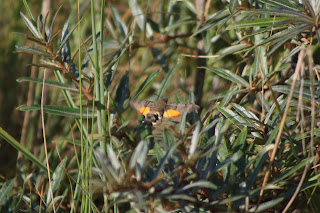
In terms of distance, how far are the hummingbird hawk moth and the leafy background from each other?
0.03 m

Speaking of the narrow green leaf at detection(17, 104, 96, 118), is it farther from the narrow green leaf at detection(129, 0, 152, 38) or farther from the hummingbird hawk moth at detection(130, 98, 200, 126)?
the narrow green leaf at detection(129, 0, 152, 38)

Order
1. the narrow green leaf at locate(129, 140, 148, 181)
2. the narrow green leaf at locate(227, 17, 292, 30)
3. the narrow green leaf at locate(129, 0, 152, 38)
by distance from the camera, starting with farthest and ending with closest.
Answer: the narrow green leaf at locate(129, 0, 152, 38) → the narrow green leaf at locate(227, 17, 292, 30) → the narrow green leaf at locate(129, 140, 148, 181)

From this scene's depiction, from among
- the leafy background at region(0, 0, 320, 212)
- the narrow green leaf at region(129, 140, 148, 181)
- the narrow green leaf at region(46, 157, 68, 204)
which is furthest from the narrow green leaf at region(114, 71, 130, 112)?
the narrow green leaf at region(129, 140, 148, 181)

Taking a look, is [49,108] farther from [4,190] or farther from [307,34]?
[307,34]

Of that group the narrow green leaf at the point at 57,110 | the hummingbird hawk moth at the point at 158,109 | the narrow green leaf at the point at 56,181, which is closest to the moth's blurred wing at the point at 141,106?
the hummingbird hawk moth at the point at 158,109

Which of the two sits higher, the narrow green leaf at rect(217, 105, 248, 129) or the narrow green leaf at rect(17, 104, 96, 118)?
the narrow green leaf at rect(217, 105, 248, 129)

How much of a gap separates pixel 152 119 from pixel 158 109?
4cm

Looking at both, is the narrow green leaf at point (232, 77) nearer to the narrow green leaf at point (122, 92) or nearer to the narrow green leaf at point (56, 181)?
the narrow green leaf at point (122, 92)

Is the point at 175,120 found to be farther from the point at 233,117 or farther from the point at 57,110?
the point at 57,110

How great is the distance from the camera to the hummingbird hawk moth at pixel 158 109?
3.87ft

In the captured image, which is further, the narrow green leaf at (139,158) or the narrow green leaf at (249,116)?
the narrow green leaf at (249,116)

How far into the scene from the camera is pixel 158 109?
3.99 ft

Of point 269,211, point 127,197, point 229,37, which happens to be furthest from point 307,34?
point 127,197

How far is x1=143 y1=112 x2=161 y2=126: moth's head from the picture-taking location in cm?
118
